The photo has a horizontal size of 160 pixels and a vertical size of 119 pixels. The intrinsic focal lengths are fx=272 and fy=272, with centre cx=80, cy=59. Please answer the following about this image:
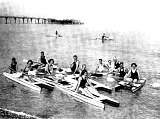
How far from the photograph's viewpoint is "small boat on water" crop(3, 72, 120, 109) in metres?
5.20

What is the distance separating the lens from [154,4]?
594 cm

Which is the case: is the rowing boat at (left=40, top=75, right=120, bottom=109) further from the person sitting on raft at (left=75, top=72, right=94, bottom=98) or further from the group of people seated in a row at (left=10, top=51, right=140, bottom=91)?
the group of people seated in a row at (left=10, top=51, right=140, bottom=91)

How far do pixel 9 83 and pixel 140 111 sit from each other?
3173 millimetres

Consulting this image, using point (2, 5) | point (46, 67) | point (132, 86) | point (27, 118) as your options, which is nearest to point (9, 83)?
point (46, 67)

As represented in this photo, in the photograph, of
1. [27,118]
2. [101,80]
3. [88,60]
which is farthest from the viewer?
[88,60]

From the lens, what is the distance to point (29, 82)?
20.5 feet

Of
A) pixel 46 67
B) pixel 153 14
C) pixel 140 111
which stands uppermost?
pixel 153 14

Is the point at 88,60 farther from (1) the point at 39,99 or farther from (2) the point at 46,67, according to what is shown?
(1) the point at 39,99

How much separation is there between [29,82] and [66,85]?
867 mm

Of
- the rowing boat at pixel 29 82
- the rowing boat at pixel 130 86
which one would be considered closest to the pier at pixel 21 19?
the rowing boat at pixel 29 82

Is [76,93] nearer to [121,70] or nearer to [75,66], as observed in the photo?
[75,66]

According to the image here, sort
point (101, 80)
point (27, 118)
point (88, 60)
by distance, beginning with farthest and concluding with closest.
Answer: point (88, 60) → point (101, 80) → point (27, 118)

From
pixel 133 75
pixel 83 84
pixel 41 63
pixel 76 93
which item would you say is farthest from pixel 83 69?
pixel 41 63

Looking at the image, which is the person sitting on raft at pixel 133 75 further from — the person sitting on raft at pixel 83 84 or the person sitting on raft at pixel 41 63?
the person sitting on raft at pixel 41 63
